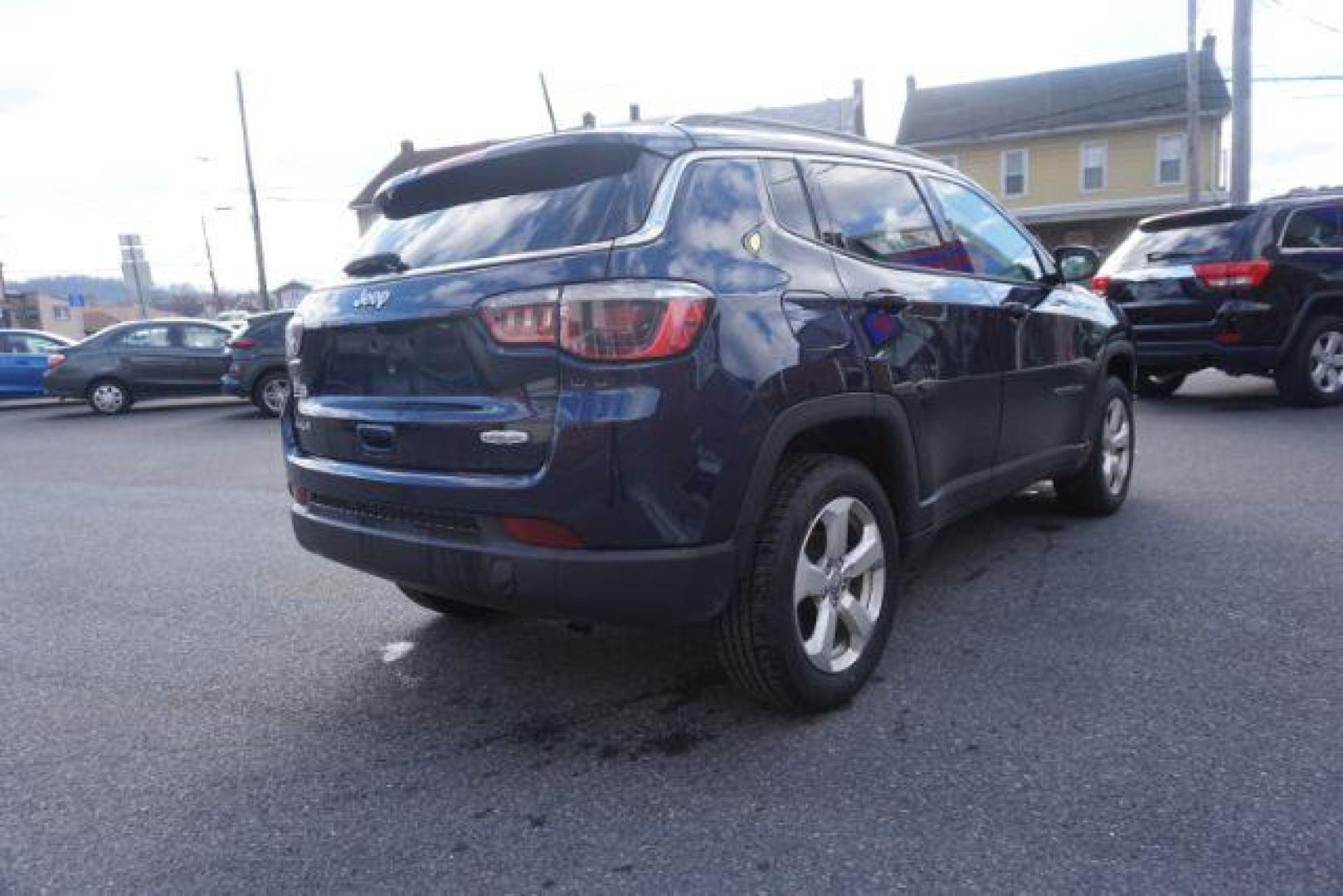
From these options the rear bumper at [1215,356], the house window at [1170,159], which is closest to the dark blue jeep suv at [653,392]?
the rear bumper at [1215,356]

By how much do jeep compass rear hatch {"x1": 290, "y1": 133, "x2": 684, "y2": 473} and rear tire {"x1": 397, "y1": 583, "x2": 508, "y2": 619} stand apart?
2.78ft

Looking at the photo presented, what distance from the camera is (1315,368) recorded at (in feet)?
27.8

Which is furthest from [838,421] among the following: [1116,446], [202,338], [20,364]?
[20,364]

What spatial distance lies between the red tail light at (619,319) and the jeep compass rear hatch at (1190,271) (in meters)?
7.42

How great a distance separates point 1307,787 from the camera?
242cm


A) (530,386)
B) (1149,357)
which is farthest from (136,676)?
(1149,357)

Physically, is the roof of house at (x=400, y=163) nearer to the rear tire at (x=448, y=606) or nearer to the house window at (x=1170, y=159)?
the house window at (x=1170, y=159)

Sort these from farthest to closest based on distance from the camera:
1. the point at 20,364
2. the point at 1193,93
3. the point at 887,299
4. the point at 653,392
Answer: the point at 1193,93 < the point at 20,364 < the point at 887,299 < the point at 653,392

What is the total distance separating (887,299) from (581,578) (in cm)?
143

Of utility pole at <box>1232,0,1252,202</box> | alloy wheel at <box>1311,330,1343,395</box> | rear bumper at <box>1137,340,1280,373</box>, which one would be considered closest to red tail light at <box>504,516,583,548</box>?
rear bumper at <box>1137,340,1280,373</box>

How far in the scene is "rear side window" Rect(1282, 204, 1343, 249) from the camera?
8242 millimetres

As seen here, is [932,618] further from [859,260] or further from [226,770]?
[226,770]

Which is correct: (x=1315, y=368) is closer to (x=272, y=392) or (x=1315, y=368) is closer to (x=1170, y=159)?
(x=272, y=392)

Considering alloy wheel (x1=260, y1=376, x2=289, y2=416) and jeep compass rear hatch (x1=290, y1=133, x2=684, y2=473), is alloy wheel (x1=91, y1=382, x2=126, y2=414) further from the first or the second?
jeep compass rear hatch (x1=290, y1=133, x2=684, y2=473)
